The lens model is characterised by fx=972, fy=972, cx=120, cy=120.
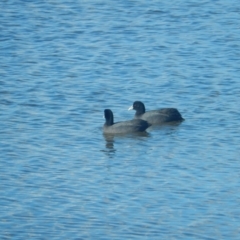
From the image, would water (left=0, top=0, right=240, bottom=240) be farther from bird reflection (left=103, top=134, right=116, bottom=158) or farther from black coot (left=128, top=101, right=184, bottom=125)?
black coot (left=128, top=101, right=184, bottom=125)

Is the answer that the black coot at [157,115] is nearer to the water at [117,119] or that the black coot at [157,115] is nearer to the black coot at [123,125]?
the water at [117,119]

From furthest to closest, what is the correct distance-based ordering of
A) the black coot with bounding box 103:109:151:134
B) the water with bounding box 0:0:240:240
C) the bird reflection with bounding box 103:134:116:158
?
the black coot with bounding box 103:109:151:134 → the bird reflection with bounding box 103:134:116:158 → the water with bounding box 0:0:240:240

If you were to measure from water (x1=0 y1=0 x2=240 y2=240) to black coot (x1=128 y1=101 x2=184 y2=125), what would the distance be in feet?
0.71

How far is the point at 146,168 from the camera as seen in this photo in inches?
675

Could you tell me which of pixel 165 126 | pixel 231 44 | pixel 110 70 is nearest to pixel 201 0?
pixel 231 44

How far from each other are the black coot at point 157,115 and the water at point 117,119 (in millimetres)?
215

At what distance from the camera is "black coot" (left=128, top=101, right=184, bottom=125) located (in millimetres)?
20062

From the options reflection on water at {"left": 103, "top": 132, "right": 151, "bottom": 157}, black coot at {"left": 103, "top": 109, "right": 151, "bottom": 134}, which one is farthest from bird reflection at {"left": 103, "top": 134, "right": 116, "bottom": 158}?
black coot at {"left": 103, "top": 109, "right": 151, "bottom": 134}

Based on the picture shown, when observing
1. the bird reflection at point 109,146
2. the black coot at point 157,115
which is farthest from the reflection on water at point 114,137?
the black coot at point 157,115

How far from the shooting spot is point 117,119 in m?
20.7

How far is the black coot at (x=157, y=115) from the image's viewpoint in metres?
20.1

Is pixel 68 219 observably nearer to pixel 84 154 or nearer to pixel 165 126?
pixel 84 154

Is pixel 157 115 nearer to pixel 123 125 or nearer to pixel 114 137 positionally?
pixel 123 125

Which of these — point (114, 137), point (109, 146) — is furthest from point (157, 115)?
point (109, 146)
